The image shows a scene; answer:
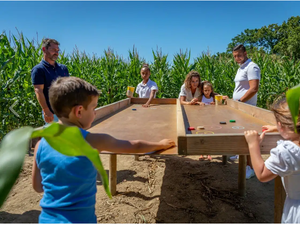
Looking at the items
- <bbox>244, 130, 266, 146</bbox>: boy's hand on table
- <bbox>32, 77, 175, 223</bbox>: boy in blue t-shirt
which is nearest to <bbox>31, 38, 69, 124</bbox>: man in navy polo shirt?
<bbox>32, 77, 175, 223</bbox>: boy in blue t-shirt

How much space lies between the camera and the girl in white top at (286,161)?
132cm

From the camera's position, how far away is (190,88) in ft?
15.6

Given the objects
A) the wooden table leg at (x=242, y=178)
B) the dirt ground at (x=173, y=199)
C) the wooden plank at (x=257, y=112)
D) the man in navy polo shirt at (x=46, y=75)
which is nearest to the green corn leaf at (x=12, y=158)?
the wooden plank at (x=257, y=112)

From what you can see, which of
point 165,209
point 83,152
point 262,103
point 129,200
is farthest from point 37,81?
point 262,103

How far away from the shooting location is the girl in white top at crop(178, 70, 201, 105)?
4647 millimetres

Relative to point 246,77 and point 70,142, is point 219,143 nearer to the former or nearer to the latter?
point 70,142

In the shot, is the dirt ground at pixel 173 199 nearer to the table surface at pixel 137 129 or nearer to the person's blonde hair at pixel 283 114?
the table surface at pixel 137 129

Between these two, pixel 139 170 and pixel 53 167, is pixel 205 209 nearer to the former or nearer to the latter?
pixel 139 170

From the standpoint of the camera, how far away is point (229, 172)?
4.04 metres

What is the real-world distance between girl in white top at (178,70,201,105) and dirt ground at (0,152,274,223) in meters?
1.28

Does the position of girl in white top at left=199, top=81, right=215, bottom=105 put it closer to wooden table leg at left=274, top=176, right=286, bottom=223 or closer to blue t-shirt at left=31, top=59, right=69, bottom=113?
blue t-shirt at left=31, top=59, right=69, bottom=113

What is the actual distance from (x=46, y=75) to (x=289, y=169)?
120 inches

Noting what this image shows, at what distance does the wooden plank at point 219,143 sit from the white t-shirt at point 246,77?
Result: 2.38 metres

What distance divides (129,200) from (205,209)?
932 mm
